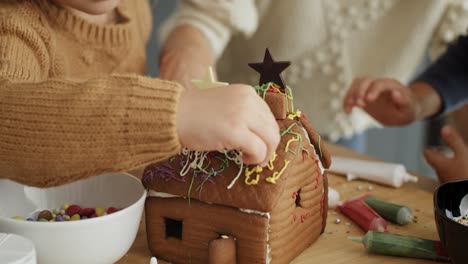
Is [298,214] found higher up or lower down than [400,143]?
higher up

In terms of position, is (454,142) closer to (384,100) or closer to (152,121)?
(384,100)

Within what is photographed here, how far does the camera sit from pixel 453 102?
1.26 metres

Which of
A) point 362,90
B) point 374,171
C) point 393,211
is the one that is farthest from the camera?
point 362,90

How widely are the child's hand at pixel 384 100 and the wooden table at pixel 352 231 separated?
0.74ft

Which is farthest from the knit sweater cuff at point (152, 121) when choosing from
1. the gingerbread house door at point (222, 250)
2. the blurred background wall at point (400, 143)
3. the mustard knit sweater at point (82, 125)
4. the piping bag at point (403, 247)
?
the blurred background wall at point (400, 143)

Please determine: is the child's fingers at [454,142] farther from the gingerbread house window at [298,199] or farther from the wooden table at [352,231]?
the gingerbread house window at [298,199]

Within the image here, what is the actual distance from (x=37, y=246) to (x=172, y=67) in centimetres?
48

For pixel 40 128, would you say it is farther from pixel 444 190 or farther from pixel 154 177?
pixel 444 190

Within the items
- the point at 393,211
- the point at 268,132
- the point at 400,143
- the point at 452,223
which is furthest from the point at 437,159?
the point at 400,143

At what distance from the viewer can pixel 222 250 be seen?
62cm

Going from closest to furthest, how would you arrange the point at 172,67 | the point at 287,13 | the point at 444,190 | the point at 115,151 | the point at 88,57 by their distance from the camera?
the point at 115,151 → the point at 444,190 → the point at 88,57 → the point at 172,67 → the point at 287,13

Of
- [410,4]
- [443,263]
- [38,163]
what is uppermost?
[410,4]

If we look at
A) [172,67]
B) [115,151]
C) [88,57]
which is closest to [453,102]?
[172,67]

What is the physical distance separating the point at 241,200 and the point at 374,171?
35 centimetres
